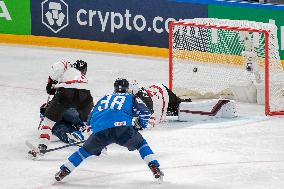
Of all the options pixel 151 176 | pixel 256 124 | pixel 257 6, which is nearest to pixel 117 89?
pixel 151 176

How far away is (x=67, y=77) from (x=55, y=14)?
20.8ft

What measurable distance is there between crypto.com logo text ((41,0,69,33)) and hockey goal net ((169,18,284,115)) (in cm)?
365

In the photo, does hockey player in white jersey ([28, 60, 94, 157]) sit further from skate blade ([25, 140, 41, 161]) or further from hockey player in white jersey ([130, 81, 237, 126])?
hockey player in white jersey ([130, 81, 237, 126])

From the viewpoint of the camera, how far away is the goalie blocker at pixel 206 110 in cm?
1309

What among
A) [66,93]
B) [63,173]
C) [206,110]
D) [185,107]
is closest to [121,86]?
[63,173]

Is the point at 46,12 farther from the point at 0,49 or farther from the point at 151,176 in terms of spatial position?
the point at 151,176

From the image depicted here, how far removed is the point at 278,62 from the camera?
1357 cm

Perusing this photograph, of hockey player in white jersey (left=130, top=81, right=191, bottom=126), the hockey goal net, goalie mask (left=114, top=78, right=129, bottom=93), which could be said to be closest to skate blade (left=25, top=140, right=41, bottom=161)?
goalie mask (left=114, top=78, right=129, bottom=93)

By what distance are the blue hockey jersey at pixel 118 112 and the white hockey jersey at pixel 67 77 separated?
1.61m

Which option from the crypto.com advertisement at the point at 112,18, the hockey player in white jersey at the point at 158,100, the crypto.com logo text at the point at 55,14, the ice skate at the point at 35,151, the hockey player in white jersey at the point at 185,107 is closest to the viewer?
the ice skate at the point at 35,151

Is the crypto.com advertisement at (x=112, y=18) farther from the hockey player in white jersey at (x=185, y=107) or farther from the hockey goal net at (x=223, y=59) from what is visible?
the hockey player in white jersey at (x=185, y=107)

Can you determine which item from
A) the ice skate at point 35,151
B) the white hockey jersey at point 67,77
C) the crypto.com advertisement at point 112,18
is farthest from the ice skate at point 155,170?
the crypto.com advertisement at point 112,18

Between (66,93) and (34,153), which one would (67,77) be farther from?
(34,153)

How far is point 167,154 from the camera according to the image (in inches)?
448
